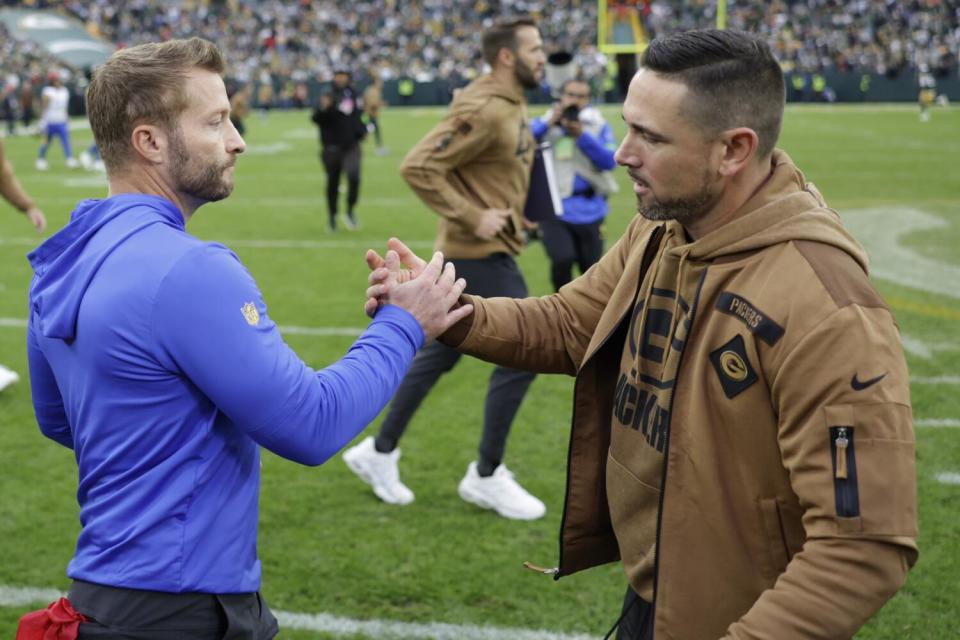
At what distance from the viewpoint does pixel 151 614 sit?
211 cm

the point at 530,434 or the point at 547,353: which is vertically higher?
the point at 547,353

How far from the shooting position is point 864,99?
39375 millimetres

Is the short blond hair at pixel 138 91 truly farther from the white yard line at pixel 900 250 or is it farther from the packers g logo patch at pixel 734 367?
the white yard line at pixel 900 250

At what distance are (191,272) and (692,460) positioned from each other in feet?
3.34

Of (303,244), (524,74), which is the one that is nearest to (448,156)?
(524,74)

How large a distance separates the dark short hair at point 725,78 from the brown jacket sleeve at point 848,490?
486mm

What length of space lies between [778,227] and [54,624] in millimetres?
1623

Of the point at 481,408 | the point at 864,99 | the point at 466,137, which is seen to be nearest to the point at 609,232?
the point at 481,408

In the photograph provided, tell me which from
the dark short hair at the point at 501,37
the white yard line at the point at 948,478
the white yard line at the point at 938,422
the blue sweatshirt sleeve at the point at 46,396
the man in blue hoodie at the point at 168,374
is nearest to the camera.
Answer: the man in blue hoodie at the point at 168,374

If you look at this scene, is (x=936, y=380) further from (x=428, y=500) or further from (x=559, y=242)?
(x=428, y=500)

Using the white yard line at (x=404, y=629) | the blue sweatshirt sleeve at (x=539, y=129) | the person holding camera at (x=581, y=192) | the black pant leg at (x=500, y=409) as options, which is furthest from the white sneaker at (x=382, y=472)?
the person holding camera at (x=581, y=192)

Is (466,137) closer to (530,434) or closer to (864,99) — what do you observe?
(530,434)

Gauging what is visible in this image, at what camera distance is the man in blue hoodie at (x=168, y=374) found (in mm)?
1997

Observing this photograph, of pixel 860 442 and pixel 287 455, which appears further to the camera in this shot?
pixel 287 455
